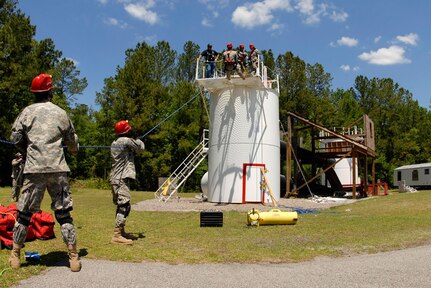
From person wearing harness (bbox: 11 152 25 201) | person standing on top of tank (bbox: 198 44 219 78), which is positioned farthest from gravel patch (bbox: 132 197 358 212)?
person standing on top of tank (bbox: 198 44 219 78)

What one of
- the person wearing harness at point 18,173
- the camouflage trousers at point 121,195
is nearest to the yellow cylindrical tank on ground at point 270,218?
the camouflage trousers at point 121,195

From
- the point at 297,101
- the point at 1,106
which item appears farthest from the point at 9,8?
the point at 297,101

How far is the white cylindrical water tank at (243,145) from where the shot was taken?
21.8 metres

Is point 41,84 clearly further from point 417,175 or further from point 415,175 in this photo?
point 415,175

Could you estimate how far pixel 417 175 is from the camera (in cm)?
4434

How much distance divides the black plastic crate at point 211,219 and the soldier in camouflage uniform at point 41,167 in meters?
5.67

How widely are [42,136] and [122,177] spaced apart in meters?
2.55

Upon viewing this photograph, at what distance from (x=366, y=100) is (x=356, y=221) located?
5593 cm

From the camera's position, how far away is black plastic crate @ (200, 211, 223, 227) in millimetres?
11641

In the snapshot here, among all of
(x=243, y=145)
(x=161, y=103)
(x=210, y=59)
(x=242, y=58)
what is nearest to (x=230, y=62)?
(x=242, y=58)

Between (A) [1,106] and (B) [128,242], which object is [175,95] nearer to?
(A) [1,106]

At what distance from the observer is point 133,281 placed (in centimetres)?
552

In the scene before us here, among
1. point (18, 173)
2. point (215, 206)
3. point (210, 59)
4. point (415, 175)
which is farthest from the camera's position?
point (415, 175)

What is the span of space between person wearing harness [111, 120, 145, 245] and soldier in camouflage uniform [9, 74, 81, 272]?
206 cm
